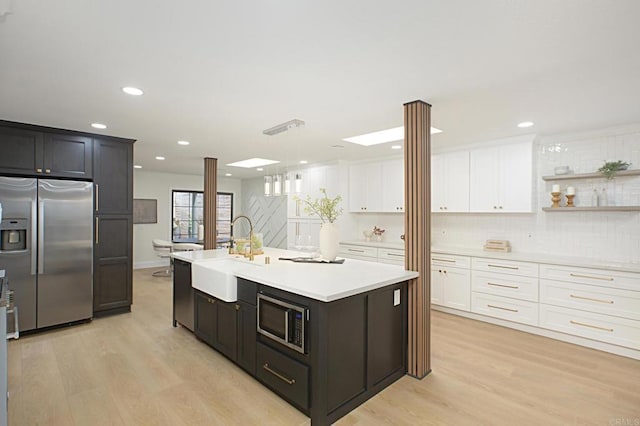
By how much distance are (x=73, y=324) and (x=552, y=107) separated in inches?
230

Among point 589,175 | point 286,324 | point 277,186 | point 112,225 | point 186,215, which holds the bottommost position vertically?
point 286,324

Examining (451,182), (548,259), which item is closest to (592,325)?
(548,259)

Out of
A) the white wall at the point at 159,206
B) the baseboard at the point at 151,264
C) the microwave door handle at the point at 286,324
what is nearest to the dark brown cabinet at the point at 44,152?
the microwave door handle at the point at 286,324

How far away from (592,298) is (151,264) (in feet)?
27.6

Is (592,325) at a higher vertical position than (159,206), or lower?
lower

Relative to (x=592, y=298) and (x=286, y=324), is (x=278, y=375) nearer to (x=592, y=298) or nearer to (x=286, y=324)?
(x=286, y=324)

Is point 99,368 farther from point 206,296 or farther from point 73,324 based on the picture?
point 73,324

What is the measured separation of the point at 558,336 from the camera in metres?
3.73

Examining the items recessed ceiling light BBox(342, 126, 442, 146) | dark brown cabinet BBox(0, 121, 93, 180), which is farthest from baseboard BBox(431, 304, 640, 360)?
dark brown cabinet BBox(0, 121, 93, 180)

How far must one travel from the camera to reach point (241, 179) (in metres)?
9.85

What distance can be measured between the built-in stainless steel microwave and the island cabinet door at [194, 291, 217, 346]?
2.93 feet

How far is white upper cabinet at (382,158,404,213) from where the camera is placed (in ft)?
18.3

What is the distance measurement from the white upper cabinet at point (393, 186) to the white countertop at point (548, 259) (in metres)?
1.12

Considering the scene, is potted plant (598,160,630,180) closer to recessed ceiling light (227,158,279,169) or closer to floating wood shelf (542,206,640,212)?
floating wood shelf (542,206,640,212)
